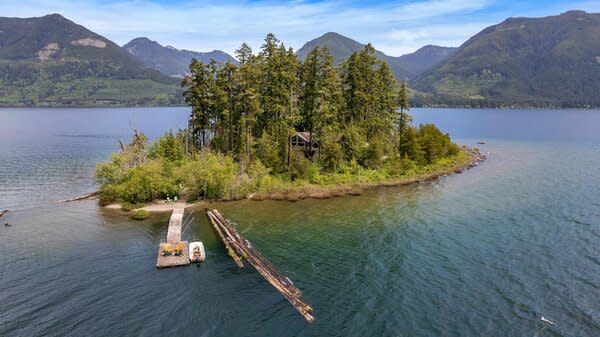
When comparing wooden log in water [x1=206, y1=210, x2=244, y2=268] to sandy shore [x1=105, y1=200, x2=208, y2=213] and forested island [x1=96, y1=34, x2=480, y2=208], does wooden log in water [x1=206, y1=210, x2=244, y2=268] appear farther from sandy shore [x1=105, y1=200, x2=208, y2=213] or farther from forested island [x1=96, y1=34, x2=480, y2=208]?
forested island [x1=96, y1=34, x2=480, y2=208]

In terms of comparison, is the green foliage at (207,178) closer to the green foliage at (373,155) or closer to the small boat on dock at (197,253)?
the small boat on dock at (197,253)

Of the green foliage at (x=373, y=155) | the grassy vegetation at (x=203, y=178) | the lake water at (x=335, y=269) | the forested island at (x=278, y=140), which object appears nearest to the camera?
the lake water at (x=335, y=269)

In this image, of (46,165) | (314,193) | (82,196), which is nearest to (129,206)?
(82,196)

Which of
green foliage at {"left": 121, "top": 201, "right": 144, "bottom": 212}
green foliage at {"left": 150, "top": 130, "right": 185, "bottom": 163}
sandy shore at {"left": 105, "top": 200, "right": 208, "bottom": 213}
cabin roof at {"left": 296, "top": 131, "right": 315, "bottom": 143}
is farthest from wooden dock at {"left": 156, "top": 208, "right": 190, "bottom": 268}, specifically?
cabin roof at {"left": 296, "top": 131, "right": 315, "bottom": 143}

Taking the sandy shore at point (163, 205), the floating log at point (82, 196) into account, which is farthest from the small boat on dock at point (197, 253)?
the floating log at point (82, 196)

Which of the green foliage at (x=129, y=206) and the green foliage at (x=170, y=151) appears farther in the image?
the green foliage at (x=170, y=151)
